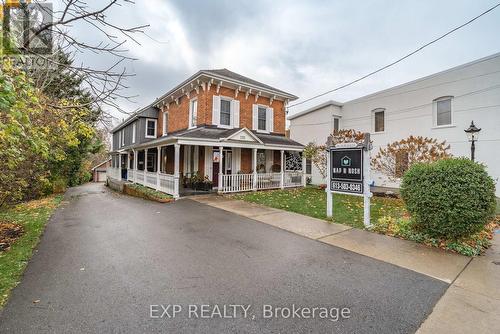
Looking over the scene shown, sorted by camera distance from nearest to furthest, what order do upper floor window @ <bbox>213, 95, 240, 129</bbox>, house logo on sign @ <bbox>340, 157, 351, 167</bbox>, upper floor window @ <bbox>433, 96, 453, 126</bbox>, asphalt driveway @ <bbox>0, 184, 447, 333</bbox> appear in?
asphalt driveway @ <bbox>0, 184, 447, 333</bbox>, house logo on sign @ <bbox>340, 157, 351, 167</bbox>, upper floor window @ <bbox>433, 96, 453, 126</bbox>, upper floor window @ <bbox>213, 95, 240, 129</bbox>

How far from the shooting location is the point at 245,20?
28.1 ft

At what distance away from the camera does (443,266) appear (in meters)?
4.12

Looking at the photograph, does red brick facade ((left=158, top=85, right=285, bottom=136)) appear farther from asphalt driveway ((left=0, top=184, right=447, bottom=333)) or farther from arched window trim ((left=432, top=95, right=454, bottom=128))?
asphalt driveway ((left=0, top=184, right=447, bottom=333))

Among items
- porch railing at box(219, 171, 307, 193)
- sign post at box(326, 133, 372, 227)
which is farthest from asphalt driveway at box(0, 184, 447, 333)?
porch railing at box(219, 171, 307, 193)

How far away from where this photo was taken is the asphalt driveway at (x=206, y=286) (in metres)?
2.56

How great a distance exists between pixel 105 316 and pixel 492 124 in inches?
653

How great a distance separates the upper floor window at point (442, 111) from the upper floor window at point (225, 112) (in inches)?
477

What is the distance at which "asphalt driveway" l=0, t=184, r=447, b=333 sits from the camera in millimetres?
2561

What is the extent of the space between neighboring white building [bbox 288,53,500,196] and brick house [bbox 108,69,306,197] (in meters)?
4.31

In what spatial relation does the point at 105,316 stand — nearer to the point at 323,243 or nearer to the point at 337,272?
the point at 337,272

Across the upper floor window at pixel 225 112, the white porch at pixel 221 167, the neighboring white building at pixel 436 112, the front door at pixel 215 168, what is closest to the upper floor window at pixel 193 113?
the upper floor window at pixel 225 112

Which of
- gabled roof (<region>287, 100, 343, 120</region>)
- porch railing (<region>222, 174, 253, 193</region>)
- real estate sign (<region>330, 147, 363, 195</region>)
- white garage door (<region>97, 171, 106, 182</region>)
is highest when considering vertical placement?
gabled roof (<region>287, 100, 343, 120</region>)

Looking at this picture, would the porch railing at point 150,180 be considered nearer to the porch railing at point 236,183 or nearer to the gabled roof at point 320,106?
the porch railing at point 236,183

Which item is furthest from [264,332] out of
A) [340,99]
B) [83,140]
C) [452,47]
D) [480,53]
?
[83,140]
